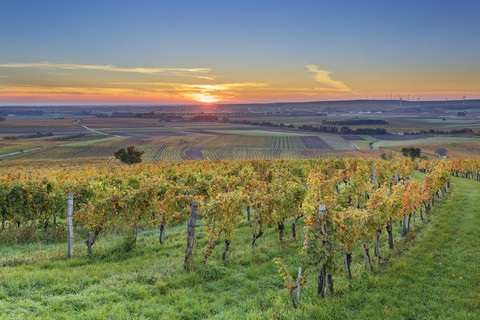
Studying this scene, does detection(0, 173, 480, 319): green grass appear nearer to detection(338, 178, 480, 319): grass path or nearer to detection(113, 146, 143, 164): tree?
detection(338, 178, 480, 319): grass path

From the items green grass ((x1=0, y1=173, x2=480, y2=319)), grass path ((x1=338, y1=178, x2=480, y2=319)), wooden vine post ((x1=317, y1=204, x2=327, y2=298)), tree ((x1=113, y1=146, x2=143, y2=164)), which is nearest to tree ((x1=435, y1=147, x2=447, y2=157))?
tree ((x1=113, y1=146, x2=143, y2=164))

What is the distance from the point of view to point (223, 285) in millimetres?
7809

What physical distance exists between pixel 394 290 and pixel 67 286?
8564mm

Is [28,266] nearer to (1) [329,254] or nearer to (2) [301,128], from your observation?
(1) [329,254]

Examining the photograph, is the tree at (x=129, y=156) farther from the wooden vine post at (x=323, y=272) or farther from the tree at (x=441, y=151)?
the tree at (x=441, y=151)

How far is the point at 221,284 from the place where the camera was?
Answer: 25.7 feet

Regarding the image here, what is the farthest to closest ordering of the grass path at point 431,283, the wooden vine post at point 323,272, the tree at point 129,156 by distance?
1. the tree at point 129,156
2. the wooden vine post at point 323,272
3. the grass path at point 431,283

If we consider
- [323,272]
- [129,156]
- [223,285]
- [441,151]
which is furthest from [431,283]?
[441,151]

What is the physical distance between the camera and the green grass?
6.22 meters

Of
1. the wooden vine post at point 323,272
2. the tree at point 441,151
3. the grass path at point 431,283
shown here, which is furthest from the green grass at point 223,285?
the tree at point 441,151

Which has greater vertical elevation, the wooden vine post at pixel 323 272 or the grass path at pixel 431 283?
the wooden vine post at pixel 323 272

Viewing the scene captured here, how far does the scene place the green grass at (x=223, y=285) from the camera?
622 centimetres

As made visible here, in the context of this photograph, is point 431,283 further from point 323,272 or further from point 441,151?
point 441,151

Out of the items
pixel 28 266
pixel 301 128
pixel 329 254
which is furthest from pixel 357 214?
pixel 301 128
